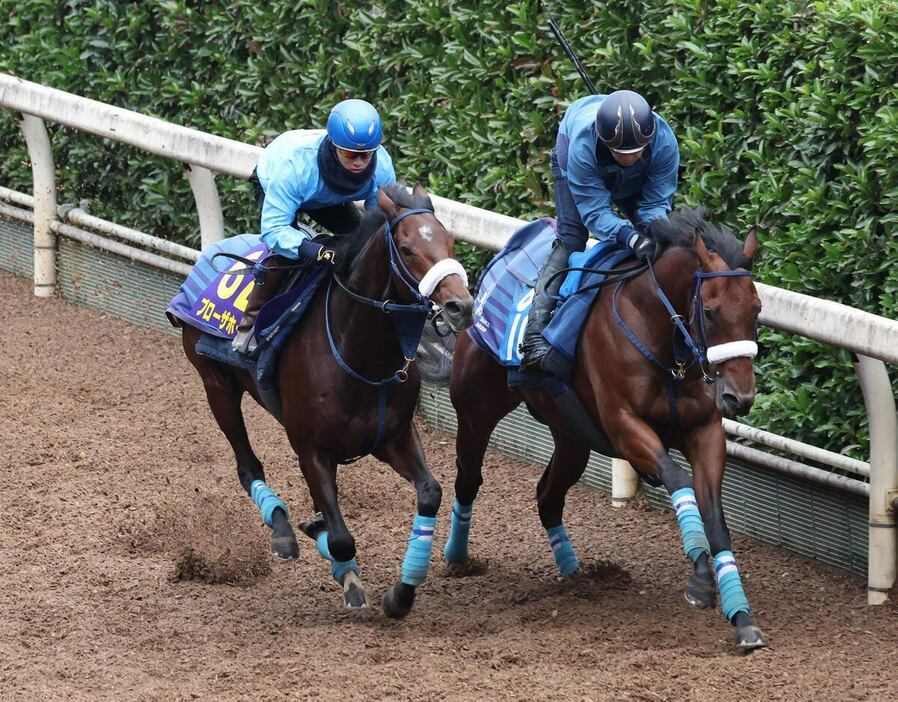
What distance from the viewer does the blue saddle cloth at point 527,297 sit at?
669 centimetres

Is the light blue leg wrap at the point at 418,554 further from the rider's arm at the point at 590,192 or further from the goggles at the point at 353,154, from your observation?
the goggles at the point at 353,154

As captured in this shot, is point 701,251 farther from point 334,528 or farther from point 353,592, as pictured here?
point 353,592

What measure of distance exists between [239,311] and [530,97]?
212 centimetres

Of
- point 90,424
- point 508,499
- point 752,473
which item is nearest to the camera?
point 752,473

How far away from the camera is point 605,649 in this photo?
5.99 metres

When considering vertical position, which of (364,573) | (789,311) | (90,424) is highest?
(789,311)

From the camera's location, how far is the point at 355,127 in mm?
6590

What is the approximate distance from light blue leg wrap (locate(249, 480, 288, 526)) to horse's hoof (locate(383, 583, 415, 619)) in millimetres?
894

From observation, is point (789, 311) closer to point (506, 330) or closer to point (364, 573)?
point (506, 330)

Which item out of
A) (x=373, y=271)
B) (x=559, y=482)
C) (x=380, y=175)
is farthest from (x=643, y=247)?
(x=559, y=482)

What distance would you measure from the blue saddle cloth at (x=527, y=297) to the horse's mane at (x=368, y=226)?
0.75 meters

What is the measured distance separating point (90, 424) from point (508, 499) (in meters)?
2.49

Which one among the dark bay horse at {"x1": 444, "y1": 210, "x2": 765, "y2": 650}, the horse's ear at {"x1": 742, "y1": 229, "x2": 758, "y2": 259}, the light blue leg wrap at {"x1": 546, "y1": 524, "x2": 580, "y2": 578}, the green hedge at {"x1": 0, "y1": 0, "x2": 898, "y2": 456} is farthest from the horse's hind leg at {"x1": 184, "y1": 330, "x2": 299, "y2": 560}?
the horse's ear at {"x1": 742, "y1": 229, "x2": 758, "y2": 259}

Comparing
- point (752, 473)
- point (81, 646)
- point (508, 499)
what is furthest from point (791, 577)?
point (81, 646)
